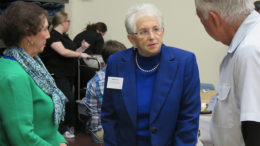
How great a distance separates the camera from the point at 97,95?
3.09m

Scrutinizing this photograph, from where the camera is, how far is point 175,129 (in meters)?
1.73

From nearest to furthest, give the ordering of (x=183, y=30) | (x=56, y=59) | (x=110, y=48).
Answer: (x=110, y=48) < (x=56, y=59) < (x=183, y=30)

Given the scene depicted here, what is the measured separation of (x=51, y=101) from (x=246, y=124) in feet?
3.44

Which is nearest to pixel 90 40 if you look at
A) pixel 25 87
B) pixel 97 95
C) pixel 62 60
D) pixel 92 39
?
pixel 92 39

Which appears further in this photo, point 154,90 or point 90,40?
point 90,40

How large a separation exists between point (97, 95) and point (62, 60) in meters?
1.80

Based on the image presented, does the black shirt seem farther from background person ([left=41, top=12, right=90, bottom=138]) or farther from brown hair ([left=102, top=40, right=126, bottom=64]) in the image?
brown hair ([left=102, top=40, right=126, bottom=64])

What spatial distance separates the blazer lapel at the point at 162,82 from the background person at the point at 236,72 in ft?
1.08

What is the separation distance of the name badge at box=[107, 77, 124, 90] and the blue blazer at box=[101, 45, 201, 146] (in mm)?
19

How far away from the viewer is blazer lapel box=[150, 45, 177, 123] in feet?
5.40

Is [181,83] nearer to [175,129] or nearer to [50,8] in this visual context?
[175,129]

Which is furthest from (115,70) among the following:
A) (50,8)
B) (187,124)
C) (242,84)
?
(50,8)

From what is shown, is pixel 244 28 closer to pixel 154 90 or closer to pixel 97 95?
pixel 154 90

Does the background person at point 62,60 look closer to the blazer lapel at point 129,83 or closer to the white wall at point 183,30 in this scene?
the white wall at point 183,30
